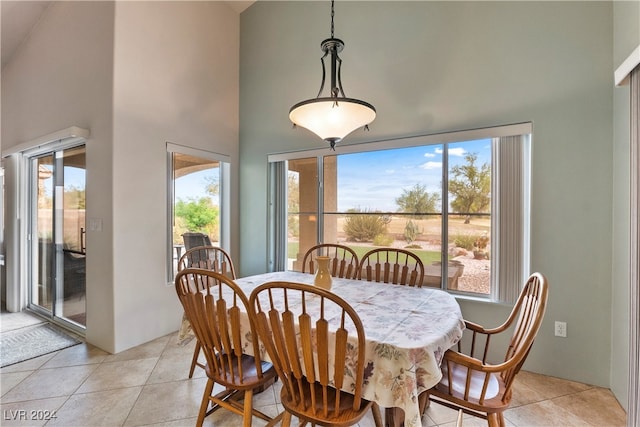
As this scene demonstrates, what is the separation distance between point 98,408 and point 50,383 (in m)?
0.65

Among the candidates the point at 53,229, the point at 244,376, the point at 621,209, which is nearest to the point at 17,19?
the point at 53,229

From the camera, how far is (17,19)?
137 inches

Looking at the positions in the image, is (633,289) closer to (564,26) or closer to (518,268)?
(518,268)

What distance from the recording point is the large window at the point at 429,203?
8.38ft

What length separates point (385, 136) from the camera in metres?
3.10

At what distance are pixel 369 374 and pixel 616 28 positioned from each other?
292 cm

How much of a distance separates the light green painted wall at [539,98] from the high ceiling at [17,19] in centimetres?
226

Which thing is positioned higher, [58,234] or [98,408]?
[58,234]

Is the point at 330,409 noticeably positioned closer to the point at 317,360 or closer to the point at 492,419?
the point at 317,360

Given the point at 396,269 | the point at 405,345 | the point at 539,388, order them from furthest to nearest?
the point at 396,269
the point at 539,388
the point at 405,345

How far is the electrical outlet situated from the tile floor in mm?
360

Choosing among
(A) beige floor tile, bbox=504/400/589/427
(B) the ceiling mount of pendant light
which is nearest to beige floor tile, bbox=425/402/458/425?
(A) beige floor tile, bbox=504/400/589/427

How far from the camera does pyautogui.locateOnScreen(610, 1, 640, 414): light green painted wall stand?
201cm

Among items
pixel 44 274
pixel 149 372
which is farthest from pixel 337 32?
pixel 44 274
